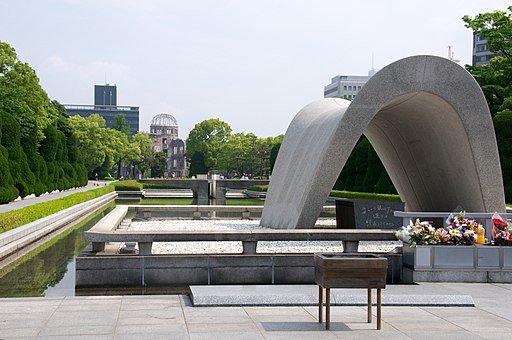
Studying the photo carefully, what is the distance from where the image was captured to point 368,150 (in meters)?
46.7

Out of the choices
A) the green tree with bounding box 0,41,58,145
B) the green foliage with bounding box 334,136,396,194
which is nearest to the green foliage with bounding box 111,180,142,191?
the green tree with bounding box 0,41,58,145

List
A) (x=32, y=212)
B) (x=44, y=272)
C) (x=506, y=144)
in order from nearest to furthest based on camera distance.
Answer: (x=44, y=272), (x=32, y=212), (x=506, y=144)

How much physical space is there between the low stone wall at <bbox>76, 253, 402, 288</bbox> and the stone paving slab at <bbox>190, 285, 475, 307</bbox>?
2.31 m

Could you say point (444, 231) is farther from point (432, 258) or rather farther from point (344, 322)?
point (344, 322)

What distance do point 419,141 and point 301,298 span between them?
10298mm

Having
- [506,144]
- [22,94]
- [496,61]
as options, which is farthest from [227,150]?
[506,144]

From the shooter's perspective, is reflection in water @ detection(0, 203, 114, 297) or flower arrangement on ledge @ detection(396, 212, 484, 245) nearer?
flower arrangement on ledge @ detection(396, 212, 484, 245)

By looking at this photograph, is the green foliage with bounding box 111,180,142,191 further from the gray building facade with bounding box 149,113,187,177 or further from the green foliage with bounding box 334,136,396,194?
the gray building facade with bounding box 149,113,187,177

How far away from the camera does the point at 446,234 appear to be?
11.5 m

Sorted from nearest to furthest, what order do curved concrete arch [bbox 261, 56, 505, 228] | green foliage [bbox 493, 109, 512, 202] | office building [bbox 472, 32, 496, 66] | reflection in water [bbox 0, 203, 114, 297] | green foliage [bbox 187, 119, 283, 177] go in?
reflection in water [bbox 0, 203, 114, 297]
curved concrete arch [bbox 261, 56, 505, 228]
green foliage [bbox 493, 109, 512, 202]
green foliage [bbox 187, 119, 283, 177]
office building [bbox 472, 32, 496, 66]

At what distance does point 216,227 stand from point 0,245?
6.25 m

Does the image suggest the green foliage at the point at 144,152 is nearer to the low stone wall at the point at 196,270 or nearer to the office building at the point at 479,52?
the office building at the point at 479,52

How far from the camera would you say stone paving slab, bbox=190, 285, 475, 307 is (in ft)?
28.6

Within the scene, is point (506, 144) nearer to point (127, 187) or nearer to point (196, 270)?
point (196, 270)
